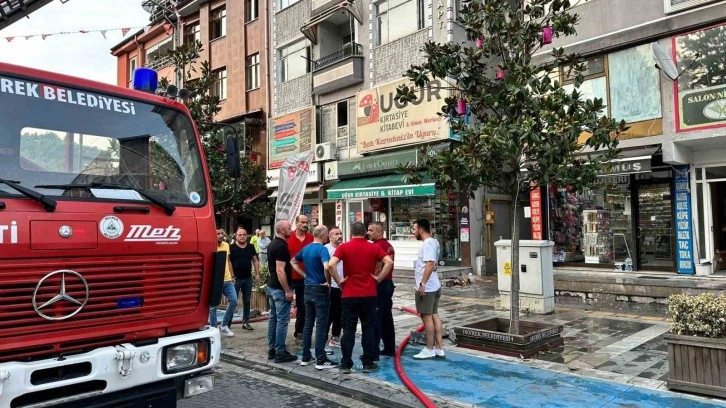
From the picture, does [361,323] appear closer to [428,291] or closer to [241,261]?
Answer: [428,291]

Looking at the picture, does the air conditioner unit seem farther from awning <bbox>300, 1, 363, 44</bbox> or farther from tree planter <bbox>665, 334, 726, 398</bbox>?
tree planter <bbox>665, 334, 726, 398</bbox>

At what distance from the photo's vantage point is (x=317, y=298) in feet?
21.6

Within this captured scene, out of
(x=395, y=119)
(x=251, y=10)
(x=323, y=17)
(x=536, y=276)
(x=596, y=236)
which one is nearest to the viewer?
(x=536, y=276)

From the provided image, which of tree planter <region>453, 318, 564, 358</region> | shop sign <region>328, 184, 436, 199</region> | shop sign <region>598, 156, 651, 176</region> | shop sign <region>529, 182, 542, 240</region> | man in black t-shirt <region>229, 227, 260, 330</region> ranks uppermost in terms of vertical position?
shop sign <region>598, 156, 651, 176</region>

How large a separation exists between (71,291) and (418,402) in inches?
137

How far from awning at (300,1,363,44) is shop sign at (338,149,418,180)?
540 centimetres

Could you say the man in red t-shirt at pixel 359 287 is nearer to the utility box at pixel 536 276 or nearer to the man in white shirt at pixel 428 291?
the man in white shirt at pixel 428 291

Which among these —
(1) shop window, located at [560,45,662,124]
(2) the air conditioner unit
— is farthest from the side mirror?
(2) the air conditioner unit

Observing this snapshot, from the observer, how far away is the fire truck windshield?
3504 millimetres

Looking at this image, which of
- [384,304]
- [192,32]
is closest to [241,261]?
[384,304]

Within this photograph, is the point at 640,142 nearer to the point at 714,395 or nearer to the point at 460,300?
the point at 460,300

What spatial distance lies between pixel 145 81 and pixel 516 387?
4.91 meters

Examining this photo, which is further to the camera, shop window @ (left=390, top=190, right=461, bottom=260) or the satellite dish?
shop window @ (left=390, top=190, right=461, bottom=260)

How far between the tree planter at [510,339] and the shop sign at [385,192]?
6635mm
